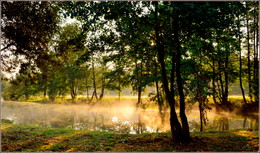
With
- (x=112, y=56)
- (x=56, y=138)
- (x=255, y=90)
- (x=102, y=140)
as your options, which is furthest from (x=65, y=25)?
(x=255, y=90)

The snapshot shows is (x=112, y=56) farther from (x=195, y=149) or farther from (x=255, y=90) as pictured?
(x=255, y=90)

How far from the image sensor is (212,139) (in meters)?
9.95

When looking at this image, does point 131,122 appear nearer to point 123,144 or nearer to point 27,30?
point 123,144

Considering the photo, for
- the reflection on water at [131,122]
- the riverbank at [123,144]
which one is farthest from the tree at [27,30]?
the reflection on water at [131,122]

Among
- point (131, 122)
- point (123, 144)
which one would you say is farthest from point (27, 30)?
point (131, 122)

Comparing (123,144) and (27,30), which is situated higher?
(27,30)

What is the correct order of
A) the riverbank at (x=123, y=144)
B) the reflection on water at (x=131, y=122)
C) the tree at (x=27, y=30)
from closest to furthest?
the riverbank at (x=123, y=144) → the tree at (x=27, y=30) → the reflection on water at (x=131, y=122)

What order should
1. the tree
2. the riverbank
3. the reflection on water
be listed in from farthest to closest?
1. the reflection on water
2. the tree
3. the riverbank

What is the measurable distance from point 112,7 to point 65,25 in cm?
818

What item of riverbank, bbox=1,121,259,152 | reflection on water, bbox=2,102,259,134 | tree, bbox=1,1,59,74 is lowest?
reflection on water, bbox=2,102,259,134

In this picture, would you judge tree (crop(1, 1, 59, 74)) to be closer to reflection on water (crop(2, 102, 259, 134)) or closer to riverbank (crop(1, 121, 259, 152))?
riverbank (crop(1, 121, 259, 152))

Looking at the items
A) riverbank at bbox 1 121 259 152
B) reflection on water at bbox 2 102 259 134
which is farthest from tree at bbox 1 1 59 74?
reflection on water at bbox 2 102 259 134

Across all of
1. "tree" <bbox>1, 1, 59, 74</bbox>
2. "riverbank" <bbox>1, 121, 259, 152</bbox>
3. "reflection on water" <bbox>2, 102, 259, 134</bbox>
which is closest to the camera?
"riverbank" <bbox>1, 121, 259, 152</bbox>

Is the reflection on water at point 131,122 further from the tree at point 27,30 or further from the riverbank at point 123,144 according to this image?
the tree at point 27,30
